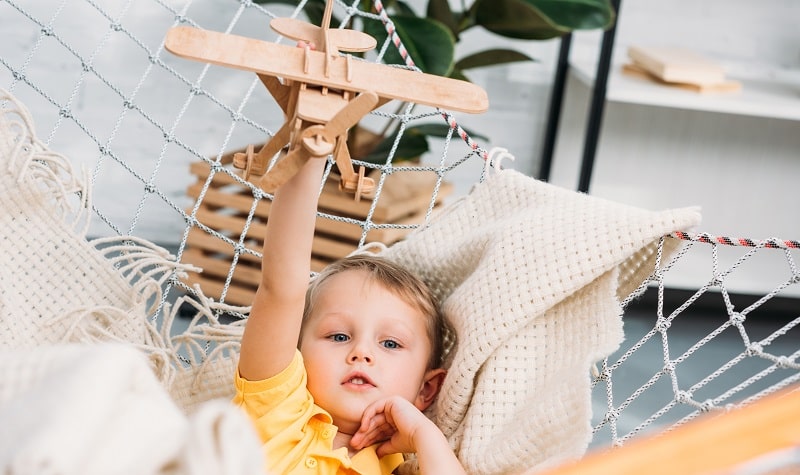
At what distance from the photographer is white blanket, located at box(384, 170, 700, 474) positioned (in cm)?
81

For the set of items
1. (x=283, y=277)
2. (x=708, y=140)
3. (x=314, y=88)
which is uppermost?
(x=314, y=88)

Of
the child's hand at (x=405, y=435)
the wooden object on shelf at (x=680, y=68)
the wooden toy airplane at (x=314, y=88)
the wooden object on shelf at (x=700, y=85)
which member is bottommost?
the child's hand at (x=405, y=435)

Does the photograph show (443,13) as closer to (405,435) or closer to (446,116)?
(446,116)

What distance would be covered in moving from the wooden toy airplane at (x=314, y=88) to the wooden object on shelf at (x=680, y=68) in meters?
1.35

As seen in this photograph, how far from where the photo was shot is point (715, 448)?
445mm

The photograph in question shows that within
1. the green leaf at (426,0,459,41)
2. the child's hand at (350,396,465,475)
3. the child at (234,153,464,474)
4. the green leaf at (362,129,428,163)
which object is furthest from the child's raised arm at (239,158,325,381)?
the green leaf at (426,0,459,41)

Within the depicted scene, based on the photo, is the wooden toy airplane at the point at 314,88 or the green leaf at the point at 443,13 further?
the green leaf at the point at 443,13

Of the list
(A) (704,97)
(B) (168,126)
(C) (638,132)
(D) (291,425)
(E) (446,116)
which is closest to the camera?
(D) (291,425)

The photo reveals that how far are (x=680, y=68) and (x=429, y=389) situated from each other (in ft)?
4.04

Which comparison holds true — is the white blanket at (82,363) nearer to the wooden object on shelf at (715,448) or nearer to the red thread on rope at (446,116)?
the wooden object on shelf at (715,448)

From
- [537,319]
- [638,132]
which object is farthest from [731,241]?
[638,132]

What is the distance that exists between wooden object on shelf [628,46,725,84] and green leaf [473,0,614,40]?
Answer: 0.30 metres

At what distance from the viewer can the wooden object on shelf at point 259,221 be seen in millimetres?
1684

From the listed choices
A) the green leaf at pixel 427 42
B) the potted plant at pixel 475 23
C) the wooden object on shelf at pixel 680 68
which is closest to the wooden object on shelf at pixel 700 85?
the wooden object on shelf at pixel 680 68
